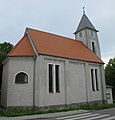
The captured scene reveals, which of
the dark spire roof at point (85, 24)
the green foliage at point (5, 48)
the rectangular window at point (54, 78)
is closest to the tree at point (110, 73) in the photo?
the dark spire roof at point (85, 24)

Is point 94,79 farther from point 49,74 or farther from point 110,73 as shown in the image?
point 110,73

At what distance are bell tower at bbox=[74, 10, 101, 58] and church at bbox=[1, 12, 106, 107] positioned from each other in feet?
12.6

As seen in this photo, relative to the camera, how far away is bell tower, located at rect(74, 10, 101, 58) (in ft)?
97.0

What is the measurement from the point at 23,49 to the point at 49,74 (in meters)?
4.62

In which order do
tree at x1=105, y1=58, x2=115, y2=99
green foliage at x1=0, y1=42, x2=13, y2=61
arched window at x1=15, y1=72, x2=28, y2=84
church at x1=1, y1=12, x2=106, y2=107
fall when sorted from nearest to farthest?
church at x1=1, y1=12, x2=106, y2=107
arched window at x1=15, y1=72, x2=28, y2=84
green foliage at x1=0, y1=42, x2=13, y2=61
tree at x1=105, y1=58, x2=115, y2=99

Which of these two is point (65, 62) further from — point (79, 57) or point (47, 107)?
point (47, 107)

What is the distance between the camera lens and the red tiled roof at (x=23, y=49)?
771 inches

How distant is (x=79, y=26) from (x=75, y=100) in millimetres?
16386

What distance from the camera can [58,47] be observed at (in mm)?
22984

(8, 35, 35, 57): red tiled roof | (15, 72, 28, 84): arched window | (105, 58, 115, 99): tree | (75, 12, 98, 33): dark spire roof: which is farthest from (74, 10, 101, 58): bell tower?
→ (15, 72, 28, 84): arched window

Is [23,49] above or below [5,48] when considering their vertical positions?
below

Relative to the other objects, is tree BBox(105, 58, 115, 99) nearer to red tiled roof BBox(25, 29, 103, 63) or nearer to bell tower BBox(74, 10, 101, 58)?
bell tower BBox(74, 10, 101, 58)

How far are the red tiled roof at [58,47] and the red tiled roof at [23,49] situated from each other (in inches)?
37.9

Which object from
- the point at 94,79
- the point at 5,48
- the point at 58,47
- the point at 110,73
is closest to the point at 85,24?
the point at 58,47
